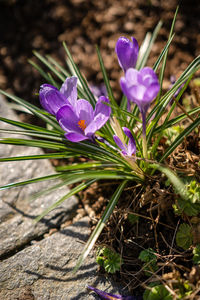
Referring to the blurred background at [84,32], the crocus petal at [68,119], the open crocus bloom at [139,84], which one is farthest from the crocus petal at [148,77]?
the blurred background at [84,32]

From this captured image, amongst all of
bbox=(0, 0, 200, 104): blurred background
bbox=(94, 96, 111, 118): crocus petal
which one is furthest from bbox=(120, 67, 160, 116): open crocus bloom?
bbox=(0, 0, 200, 104): blurred background

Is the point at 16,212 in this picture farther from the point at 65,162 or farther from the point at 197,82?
the point at 197,82

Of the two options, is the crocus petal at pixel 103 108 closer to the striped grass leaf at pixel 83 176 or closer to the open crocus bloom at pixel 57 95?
the open crocus bloom at pixel 57 95

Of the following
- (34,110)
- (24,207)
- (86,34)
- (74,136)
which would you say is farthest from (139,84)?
(86,34)

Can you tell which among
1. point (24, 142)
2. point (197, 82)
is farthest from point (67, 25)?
point (24, 142)

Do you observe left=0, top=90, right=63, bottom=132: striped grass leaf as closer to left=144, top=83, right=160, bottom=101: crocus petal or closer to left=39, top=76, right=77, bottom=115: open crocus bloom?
left=39, top=76, right=77, bottom=115: open crocus bloom

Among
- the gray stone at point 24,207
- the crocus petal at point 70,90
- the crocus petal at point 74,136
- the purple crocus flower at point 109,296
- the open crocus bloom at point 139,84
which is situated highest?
the crocus petal at point 70,90
